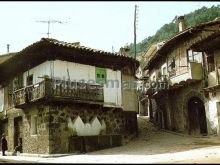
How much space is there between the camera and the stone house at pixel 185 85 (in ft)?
78.0

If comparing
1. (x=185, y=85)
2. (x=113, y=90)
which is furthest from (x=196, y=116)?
(x=113, y=90)

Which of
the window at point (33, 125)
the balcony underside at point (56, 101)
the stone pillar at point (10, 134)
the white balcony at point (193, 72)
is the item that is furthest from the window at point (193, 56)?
the stone pillar at point (10, 134)

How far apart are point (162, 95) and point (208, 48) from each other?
26.2 ft

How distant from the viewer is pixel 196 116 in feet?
84.5

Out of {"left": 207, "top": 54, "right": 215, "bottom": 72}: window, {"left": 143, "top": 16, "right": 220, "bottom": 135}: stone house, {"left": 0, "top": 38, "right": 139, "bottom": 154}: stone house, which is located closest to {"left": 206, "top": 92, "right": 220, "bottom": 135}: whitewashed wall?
{"left": 143, "top": 16, "right": 220, "bottom": 135}: stone house

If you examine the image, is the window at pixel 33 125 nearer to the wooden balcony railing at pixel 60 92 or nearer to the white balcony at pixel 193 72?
the wooden balcony railing at pixel 60 92

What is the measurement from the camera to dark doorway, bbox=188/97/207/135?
82.7 ft

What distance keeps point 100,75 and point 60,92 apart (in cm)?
413

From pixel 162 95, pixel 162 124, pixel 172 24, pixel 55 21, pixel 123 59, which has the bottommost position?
pixel 162 124

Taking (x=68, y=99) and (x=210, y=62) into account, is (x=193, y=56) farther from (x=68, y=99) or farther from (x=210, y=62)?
(x=68, y=99)

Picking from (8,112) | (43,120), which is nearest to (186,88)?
(43,120)

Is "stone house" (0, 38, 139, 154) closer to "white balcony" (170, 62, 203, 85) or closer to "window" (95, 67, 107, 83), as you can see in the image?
"window" (95, 67, 107, 83)

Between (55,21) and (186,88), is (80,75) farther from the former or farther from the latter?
(186,88)

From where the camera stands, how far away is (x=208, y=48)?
22953 mm
